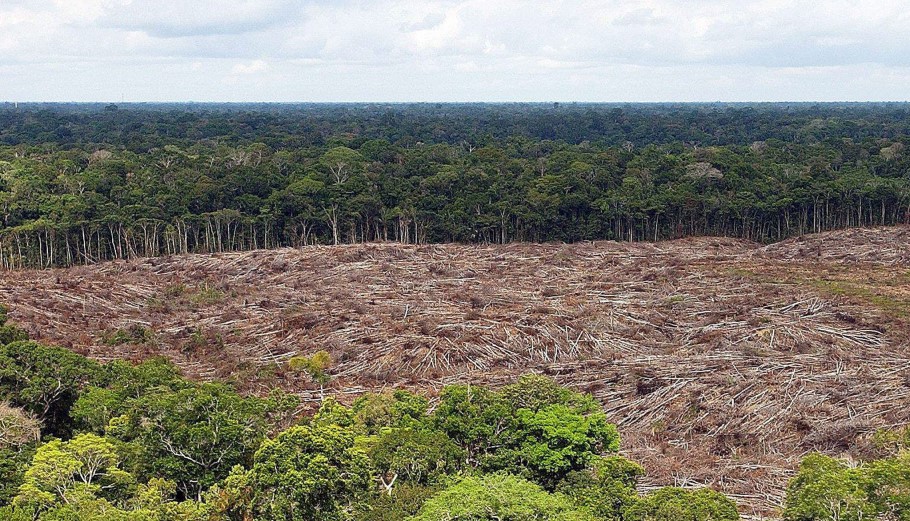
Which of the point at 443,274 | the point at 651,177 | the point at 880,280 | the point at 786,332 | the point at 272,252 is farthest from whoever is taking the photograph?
the point at 651,177

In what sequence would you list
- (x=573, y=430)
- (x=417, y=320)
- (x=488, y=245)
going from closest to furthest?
(x=573, y=430), (x=417, y=320), (x=488, y=245)

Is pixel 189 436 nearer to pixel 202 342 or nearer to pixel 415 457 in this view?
pixel 415 457

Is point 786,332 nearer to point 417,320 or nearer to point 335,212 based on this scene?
point 417,320

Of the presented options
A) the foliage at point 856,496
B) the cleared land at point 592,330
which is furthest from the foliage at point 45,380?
the foliage at point 856,496

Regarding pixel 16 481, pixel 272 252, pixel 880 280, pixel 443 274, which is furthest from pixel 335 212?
pixel 16 481

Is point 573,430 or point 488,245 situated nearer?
point 573,430

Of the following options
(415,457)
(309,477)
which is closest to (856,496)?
(415,457)
